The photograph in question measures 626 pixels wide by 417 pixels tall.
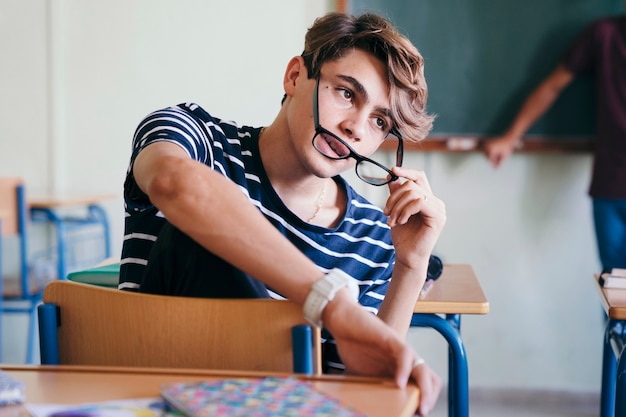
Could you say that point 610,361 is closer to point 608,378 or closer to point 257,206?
point 608,378

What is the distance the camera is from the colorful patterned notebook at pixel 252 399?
73 cm

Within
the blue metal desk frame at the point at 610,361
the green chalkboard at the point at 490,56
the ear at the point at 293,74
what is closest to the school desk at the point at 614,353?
the blue metal desk frame at the point at 610,361

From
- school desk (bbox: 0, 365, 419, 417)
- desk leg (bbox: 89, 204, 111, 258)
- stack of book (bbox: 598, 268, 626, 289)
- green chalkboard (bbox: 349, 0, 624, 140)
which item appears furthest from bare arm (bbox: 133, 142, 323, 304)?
desk leg (bbox: 89, 204, 111, 258)

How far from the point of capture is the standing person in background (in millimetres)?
3068

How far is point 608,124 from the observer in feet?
10.2

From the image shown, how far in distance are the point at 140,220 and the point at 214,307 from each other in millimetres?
421

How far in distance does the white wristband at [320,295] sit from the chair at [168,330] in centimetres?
1

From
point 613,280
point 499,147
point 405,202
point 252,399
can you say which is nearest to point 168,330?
point 252,399

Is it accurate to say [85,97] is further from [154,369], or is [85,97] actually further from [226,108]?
[154,369]

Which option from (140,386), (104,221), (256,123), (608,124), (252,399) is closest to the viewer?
(252,399)

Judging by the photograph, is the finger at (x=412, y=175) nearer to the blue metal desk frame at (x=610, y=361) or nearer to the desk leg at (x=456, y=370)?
the desk leg at (x=456, y=370)

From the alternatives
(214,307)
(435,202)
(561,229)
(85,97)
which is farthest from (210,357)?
(85,97)

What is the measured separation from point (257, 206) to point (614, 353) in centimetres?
107

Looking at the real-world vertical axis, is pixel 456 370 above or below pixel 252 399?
below
